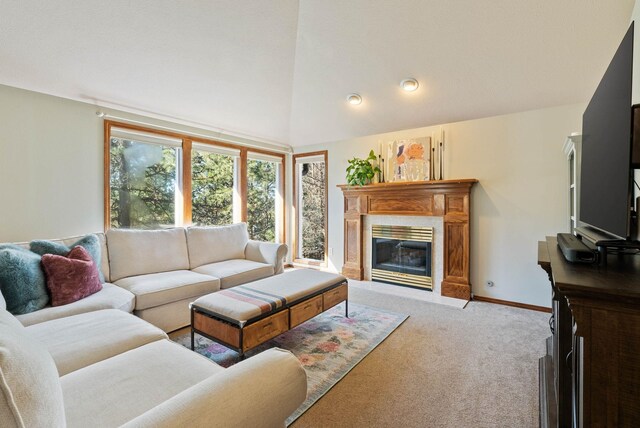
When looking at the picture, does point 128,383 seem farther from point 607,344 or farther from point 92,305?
point 607,344

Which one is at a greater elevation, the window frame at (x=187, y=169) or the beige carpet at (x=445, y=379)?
the window frame at (x=187, y=169)

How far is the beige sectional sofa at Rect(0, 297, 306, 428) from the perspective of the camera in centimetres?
67

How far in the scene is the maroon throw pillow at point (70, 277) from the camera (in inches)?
85.5

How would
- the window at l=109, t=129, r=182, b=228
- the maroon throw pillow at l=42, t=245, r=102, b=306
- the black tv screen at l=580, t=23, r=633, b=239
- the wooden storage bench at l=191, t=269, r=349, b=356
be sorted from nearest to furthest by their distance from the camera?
the black tv screen at l=580, t=23, r=633, b=239 → the wooden storage bench at l=191, t=269, r=349, b=356 → the maroon throw pillow at l=42, t=245, r=102, b=306 → the window at l=109, t=129, r=182, b=228

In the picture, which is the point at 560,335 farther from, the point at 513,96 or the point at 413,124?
the point at 413,124

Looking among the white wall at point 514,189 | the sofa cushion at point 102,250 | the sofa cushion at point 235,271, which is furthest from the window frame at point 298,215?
the sofa cushion at point 102,250

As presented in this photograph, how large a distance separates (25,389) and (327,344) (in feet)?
7.06

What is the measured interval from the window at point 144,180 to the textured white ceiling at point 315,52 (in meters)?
0.44

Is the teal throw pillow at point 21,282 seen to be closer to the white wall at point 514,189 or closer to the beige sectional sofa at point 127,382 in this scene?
the beige sectional sofa at point 127,382

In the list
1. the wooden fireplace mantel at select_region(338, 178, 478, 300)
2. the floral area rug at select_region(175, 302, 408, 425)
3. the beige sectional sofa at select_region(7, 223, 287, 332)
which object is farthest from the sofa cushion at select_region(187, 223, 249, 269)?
the wooden fireplace mantel at select_region(338, 178, 478, 300)

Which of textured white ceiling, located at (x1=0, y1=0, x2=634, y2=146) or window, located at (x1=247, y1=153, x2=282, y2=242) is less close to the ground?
textured white ceiling, located at (x1=0, y1=0, x2=634, y2=146)

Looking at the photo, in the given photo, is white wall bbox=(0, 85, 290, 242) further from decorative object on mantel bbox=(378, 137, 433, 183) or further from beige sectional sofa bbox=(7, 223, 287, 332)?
decorative object on mantel bbox=(378, 137, 433, 183)

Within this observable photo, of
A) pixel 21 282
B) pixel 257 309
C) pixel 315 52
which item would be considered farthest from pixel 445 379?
pixel 315 52

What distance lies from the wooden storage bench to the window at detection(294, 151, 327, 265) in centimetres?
249
